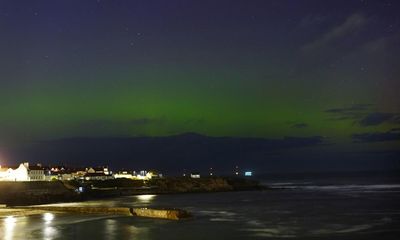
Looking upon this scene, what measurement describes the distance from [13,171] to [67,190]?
111 feet

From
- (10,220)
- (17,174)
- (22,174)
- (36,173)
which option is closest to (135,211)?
(10,220)

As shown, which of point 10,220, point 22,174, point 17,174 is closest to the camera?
point 10,220

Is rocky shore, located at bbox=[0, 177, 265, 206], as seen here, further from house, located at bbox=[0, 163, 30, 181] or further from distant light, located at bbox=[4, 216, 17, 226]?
distant light, located at bbox=[4, 216, 17, 226]

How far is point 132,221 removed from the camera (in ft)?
137

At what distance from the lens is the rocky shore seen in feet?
246

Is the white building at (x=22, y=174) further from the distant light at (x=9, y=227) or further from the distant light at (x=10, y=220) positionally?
the distant light at (x=9, y=227)

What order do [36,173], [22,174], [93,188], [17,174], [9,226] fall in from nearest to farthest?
[9,226], [93,188], [22,174], [17,174], [36,173]

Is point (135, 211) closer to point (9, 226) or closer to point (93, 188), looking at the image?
point (9, 226)

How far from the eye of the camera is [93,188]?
10794 cm

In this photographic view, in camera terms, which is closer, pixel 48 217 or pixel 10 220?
pixel 10 220

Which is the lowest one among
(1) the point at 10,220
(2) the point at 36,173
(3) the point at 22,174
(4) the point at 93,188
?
(1) the point at 10,220

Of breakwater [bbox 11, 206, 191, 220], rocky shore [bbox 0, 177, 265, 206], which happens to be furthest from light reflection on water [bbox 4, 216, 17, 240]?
rocky shore [bbox 0, 177, 265, 206]

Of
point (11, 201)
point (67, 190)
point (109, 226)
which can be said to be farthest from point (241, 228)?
point (67, 190)

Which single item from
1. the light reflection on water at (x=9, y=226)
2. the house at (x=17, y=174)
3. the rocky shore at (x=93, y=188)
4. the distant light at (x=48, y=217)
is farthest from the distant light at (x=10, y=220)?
the house at (x=17, y=174)
